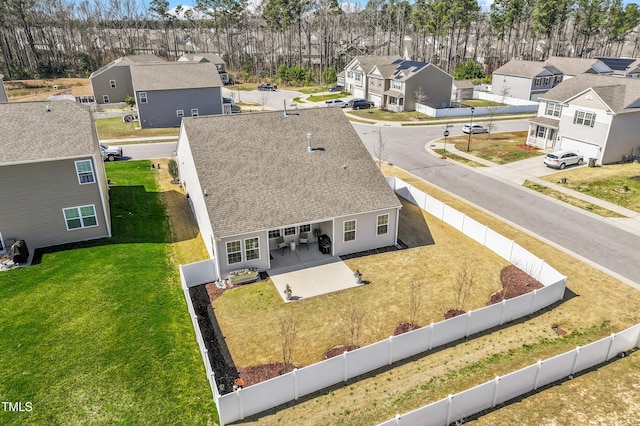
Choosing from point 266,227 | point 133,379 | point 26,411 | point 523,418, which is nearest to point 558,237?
point 523,418

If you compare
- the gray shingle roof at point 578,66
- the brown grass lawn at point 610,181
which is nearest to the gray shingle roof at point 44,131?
the brown grass lawn at point 610,181

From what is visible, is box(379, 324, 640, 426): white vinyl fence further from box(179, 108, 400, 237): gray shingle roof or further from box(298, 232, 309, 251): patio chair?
box(298, 232, 309, 251): patio chair

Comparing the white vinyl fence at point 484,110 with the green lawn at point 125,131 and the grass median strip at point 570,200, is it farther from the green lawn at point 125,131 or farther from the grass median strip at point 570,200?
the green lawn at point 125,131

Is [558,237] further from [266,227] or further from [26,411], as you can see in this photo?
[26,411]

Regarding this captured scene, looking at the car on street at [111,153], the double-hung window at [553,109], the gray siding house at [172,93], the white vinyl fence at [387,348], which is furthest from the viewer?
the gray siding house at [172,93]

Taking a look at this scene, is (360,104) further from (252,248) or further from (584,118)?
(252,248)

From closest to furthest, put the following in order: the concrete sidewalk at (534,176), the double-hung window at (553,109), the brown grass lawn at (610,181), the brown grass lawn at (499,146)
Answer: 1. the concrete sidewalk at (534,176)
2. the brown grass lawn at (610,181)
3. the brown grass lawn at (499,146)
4. the double-hung window at (553,109)

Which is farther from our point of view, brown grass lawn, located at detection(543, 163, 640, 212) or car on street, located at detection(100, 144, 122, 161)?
car on street, located at detection(100, 144, 122, 161)

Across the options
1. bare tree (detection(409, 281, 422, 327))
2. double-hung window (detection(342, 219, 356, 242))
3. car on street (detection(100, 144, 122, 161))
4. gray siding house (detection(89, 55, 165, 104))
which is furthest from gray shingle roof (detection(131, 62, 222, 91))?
bare tree (detection(409, 281, 422, 327))
